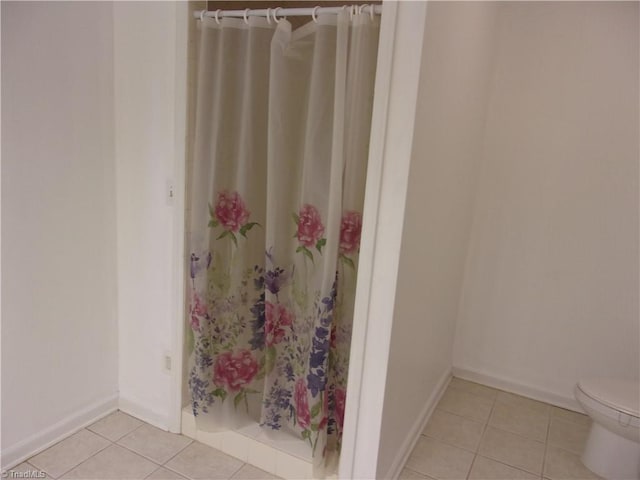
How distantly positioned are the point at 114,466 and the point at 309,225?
126cm

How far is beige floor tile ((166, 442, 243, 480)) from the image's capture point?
5.81ft

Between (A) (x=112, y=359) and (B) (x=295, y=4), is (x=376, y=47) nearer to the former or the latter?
(B) (x=295, y=4)

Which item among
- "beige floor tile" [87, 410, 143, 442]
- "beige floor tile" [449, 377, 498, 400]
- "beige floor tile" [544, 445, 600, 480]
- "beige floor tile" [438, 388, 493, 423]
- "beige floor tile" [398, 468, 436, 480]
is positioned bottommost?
"beige floor tile" [449, 377, 498, 400]

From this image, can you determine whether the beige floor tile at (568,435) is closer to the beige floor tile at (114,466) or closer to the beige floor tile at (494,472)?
the beige floor tile at (494,472)

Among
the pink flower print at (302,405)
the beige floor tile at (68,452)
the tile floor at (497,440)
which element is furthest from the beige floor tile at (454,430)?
the beige floor tile at (68,452)

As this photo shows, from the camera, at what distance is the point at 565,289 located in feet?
7.82

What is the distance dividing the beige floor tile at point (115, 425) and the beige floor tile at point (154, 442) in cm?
4

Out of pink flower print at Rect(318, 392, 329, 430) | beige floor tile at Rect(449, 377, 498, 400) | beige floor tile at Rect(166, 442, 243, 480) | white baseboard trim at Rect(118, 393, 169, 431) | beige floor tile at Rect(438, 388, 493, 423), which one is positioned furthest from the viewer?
beige floor tile at Rect(449, 377, 498, 400)

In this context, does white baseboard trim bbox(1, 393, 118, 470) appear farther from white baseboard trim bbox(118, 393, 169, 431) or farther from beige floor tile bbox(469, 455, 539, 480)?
beige floor tile bbox(469, 455, 539, 480)

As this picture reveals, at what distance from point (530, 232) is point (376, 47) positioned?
1.49 metres

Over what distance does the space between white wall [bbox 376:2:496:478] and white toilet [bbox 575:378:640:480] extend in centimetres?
71

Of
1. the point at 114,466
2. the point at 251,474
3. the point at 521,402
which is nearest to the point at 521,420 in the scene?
the point at 521,402

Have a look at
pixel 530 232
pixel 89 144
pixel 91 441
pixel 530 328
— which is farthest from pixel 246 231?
pixel 530 328

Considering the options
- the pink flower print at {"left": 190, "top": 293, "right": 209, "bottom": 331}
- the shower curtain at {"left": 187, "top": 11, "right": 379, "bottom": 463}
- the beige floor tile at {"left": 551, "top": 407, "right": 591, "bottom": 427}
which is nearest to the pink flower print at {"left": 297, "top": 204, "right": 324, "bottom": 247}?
the shower curtain at {"left": 187, "top": 11, "right": 379, "bottom": 463}
